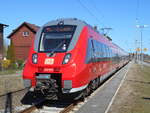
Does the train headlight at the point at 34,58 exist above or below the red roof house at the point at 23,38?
below

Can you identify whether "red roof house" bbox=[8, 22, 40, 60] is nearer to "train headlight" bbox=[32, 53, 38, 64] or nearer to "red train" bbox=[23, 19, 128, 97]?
"red train" bbox=[23, 19, 128, 97]

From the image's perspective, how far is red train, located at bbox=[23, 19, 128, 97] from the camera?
8.16 meters

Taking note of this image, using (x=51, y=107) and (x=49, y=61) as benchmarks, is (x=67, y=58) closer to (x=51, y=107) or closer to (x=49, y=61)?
(x=49, y=61)

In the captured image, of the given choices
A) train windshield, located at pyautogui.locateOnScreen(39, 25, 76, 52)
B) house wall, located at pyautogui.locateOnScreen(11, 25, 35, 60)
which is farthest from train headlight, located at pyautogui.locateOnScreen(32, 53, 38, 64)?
house wall, located at pyautogui.locateOnScreen(11, 25, 35, 60)

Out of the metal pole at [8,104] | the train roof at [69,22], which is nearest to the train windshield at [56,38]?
the train roof at [69,22]

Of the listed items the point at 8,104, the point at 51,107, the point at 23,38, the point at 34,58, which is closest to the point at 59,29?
the point at 34,58

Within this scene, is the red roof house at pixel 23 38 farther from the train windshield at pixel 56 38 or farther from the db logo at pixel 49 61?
the db logo at pixel 49 61

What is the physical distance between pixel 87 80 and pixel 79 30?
1.98 metres

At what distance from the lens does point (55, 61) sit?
331 inches

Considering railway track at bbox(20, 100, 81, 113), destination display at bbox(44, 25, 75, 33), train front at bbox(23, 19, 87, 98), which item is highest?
destination display at bbox(44, 25, 75, 33)

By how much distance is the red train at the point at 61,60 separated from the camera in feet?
26.8

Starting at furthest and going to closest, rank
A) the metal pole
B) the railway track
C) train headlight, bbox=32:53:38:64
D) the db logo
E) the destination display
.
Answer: the destination display → train headlight, bbox=32:53:38:64 → the db logo → the metal pole → the railway track

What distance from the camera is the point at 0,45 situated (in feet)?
118

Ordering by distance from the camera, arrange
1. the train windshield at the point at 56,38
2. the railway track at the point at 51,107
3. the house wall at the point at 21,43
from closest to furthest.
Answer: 1. the railway track at the point at 51,107
2. the train windshield at the point at 56,38
3. the house wall at the point at 21,43
